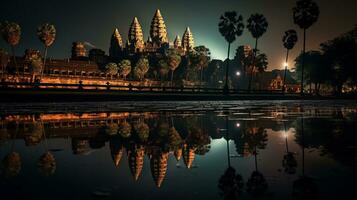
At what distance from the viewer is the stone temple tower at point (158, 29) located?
16300cm

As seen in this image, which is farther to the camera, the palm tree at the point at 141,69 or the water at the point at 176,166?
the palm tree at the point at 141,69

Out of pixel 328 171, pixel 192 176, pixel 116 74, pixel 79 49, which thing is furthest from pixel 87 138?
pixel 79 49

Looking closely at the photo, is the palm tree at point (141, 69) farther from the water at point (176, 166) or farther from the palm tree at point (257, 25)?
the water at point (176, 166)

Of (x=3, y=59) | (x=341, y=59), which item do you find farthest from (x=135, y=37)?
(x=341, y=59)

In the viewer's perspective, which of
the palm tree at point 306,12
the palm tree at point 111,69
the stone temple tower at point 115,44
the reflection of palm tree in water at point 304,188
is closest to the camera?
the reflection of palm tree in water at point 304,188

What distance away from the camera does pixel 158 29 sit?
539 ft

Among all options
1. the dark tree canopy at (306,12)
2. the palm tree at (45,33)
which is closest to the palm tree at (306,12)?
the dark tree canopy at (306,12)

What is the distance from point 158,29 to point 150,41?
7733 mm

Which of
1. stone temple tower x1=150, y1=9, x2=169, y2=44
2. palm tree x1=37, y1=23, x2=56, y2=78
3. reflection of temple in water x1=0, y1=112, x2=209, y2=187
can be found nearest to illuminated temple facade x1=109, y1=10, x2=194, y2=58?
stone temple tower x1=150, y1=9, x2=169, y2=44

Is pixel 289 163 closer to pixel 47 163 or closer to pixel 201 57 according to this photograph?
pixel 47 163

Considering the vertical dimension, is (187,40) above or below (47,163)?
above

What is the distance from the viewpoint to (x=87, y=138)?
727cm

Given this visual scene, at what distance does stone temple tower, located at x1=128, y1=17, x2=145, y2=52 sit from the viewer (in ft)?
509

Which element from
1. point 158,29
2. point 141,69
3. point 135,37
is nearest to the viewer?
point 141,69
